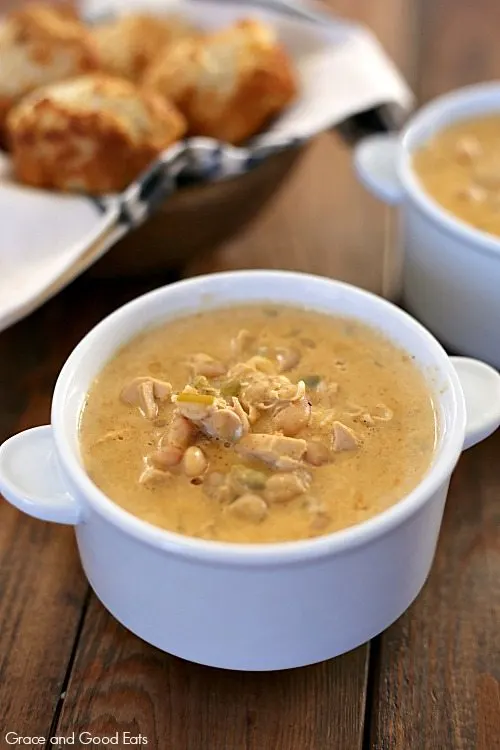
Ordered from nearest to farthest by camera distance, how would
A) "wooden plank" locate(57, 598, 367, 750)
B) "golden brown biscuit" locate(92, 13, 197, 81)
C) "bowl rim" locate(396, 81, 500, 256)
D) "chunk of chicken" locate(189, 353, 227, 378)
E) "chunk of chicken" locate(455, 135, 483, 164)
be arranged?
1. "wooden plank" locate(57, 598, 367, 750)
2. "chunk of chicken" locate(189, 353, 227, 378)
3. "bowl rim" locate(396, 81, 500, 256)
4. "chunk of chicken" locate(455, 135, 483, 164)
5. "golden brown biscuit" locate(92, 13, 197, 81)

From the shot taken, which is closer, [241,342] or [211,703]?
[211,703]

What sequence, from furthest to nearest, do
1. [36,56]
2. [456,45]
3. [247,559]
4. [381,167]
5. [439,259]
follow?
1. [456,45]
2. [36,56]
3. [381,167]
4. [439,259]
5. [247,559]

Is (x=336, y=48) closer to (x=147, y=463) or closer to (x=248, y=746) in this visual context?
(x=147, y=463)

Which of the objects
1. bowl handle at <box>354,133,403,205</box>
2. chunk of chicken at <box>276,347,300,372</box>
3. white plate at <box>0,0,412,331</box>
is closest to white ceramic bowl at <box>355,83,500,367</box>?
bowl handle at <box>354,133,403,205</box>

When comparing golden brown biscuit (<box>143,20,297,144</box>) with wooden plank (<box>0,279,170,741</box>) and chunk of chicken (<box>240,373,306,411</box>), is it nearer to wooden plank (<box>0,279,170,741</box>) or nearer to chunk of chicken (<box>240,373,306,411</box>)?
wooden plank (<box>0,279,170,741</box>)

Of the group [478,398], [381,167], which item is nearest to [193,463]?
[478,398]

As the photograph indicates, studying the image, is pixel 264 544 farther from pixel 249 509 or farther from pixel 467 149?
pixel 467 149
